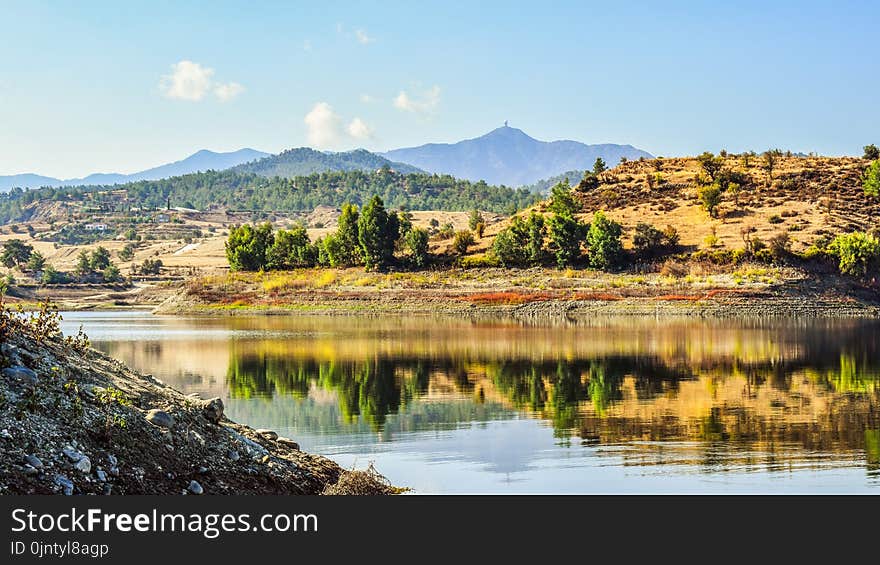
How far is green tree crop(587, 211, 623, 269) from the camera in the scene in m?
101

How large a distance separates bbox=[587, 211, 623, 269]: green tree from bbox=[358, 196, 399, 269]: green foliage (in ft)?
78.2

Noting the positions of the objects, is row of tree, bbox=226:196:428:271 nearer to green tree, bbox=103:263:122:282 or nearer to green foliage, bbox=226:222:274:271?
green foliage, bbox=226:222:274:271

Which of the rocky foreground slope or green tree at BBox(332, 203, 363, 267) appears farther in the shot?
green tree at BBox(332, 203, 363, 267)

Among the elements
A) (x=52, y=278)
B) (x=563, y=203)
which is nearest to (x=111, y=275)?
(x=52, y=278)

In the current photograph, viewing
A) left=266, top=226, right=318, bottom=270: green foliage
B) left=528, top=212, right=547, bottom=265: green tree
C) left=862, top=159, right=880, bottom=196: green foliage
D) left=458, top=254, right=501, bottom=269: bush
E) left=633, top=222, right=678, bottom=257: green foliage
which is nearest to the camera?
left=633, top=222, right=678, bottom=257: green foliage

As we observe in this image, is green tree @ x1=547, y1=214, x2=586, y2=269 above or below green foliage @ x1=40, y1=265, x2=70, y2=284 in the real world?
above

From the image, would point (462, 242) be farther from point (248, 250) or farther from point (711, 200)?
point (711, 200)

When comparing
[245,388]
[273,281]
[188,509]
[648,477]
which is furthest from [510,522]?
[273,281]

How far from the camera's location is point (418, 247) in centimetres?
11225

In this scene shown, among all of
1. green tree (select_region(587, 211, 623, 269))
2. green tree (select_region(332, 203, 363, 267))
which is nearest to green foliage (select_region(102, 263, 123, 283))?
green tree (select_region(332, 203, 363, 267))

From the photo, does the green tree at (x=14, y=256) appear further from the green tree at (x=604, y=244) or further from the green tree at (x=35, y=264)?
the green tree at (x=604, y=244)

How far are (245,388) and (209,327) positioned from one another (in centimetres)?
4341

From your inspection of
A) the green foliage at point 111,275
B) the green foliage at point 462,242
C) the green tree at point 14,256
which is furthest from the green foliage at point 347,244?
the green tree at point 14,256

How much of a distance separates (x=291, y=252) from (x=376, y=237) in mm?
15812
